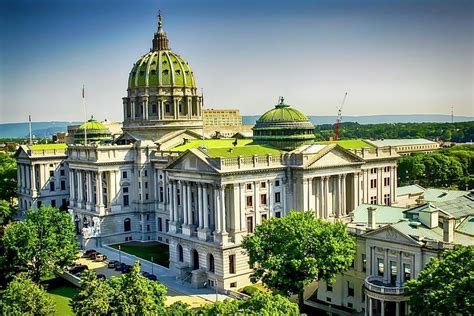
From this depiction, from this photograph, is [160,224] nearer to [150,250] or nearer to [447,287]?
[150,250]

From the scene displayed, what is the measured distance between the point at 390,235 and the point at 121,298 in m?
29.8

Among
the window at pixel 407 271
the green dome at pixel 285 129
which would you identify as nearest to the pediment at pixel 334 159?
the green dome at pixel 285 129

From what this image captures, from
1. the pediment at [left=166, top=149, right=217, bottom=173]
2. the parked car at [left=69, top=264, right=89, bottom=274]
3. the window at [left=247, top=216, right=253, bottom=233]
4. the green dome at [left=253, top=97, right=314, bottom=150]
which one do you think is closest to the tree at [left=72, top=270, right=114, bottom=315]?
the pediment at [left=166, top=149, right=217, bottom=173]

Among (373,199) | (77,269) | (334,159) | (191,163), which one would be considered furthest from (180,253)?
(373,199)

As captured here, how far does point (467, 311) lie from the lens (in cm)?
4312

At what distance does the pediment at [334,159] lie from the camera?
84688 millimetres

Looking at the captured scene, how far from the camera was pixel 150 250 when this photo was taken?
10031 centimetres

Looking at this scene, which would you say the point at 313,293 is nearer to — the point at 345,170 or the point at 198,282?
the point at 198,282

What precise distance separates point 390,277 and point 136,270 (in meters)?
28.1

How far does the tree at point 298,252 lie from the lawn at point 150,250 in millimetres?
31654

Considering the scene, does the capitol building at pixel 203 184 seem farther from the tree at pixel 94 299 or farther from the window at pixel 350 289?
the tree at pixel 94 299

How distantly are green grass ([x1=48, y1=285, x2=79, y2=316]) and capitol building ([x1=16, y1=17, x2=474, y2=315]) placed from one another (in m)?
16.1

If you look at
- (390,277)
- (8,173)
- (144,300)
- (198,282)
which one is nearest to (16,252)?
(198,282)

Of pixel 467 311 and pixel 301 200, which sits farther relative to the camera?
pixel 301 200
